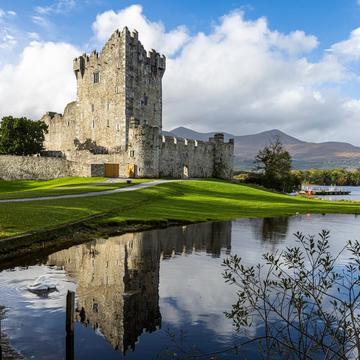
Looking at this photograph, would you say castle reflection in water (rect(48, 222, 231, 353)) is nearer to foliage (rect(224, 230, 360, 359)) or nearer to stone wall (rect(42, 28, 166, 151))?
foliage (rect(224, 230, 360, 359))

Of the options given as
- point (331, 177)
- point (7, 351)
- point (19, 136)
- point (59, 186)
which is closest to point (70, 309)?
point (7, 351)

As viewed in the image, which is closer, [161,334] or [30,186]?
[161,334]

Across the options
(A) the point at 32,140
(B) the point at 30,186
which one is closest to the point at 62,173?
(B) the point at 30,186

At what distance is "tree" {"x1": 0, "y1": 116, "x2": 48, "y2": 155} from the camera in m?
70.8

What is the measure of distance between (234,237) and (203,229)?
3503 mm

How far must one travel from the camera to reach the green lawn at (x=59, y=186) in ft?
131

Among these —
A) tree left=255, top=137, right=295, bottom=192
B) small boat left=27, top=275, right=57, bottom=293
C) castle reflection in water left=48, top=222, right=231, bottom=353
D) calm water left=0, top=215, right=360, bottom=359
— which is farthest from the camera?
tree left=255, top=137, right=295, bottom=192

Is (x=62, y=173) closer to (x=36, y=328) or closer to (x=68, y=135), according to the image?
(x=68, y=135)

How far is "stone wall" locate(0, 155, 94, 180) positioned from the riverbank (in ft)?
63.8

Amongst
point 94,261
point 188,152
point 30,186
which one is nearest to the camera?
point 94,261

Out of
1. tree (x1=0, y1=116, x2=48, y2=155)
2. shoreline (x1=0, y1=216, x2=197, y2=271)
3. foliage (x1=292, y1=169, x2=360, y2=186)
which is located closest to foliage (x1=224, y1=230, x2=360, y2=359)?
shoreline (x1=0, y1=216, x2=197, y2=271)

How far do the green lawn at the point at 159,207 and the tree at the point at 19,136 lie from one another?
3195 centimetres

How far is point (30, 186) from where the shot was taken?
55.8 meters

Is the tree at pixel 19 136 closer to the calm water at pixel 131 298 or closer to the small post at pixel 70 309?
the calm water at pixel 131 298
